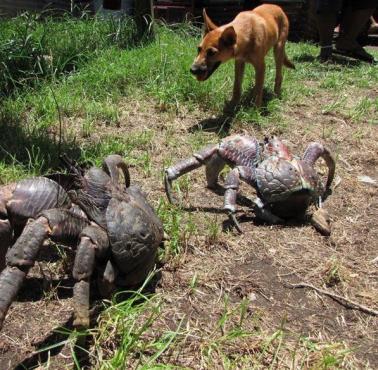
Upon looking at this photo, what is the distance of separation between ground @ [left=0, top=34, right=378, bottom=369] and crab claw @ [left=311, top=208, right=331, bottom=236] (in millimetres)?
50

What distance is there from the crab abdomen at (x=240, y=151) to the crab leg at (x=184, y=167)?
8 centimetres

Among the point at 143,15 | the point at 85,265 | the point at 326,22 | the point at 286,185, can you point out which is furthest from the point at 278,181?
the point at 326,22

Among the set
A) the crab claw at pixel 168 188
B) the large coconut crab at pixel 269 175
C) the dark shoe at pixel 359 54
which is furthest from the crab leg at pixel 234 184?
the dark shoe at pixel 359 54

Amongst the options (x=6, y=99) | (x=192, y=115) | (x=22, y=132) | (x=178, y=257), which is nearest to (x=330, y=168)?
(x=178, y=257)

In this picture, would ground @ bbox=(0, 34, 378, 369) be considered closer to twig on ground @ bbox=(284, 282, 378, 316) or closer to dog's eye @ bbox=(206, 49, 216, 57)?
twig on ground @ bbox=(284, 282, 378, 316)

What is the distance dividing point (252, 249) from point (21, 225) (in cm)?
141

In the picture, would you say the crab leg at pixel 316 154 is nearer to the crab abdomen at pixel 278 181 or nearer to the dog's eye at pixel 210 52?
the crab abdomen at pixel 278 181

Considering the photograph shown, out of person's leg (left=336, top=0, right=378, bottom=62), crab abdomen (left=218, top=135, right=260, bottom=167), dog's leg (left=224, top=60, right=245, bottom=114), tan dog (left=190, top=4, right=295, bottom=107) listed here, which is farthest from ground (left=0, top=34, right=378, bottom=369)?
person's leg (left=336, top=0, right=378, bottom=62)

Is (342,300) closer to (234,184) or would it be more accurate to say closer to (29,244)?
(234,184)

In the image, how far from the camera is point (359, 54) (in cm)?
931

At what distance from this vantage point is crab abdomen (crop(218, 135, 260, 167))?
3566 millimetres

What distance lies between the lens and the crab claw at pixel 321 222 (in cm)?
335

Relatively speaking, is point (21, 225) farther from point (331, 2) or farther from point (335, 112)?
point (331, 2)

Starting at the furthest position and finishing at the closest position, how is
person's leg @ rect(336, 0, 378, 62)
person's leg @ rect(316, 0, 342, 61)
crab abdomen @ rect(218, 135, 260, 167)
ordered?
person's leg @ rect(336, 0, 378, 62) < person's leg @ rect(316, 0, 342, 61) < crab abdomen @ rect(218, 135, 260, 167)
